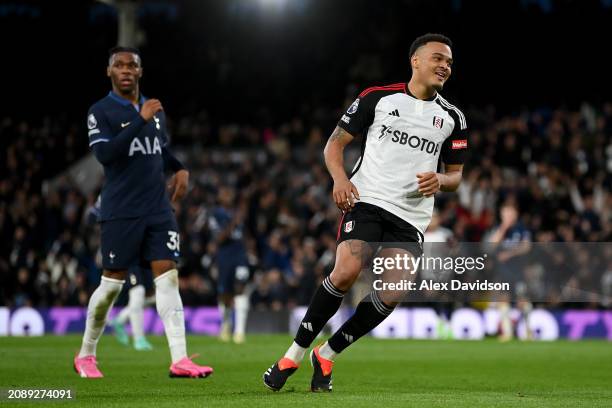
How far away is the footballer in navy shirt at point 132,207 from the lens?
8266 mm

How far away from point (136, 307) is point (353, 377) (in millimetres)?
5736

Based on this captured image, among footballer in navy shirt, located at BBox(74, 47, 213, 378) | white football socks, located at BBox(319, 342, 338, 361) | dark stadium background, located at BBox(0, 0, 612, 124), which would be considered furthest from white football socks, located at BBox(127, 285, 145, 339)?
dark stadium background, located at BBox(0, 0, 612, 124)

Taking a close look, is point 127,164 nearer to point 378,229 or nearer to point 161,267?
point 161,267

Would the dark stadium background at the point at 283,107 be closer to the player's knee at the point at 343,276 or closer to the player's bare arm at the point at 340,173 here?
the player's bare arm at the point at 340,173

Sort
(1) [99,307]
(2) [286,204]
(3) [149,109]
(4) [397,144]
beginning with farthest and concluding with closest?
(2) [286,204], (1) [99,307], (3) [149,109], (4) [397,144]

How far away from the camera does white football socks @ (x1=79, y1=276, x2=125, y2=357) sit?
333 inches

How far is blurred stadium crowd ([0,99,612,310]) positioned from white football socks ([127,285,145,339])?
20.8 ft

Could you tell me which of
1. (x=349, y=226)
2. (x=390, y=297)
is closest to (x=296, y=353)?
(x=390, y=297)

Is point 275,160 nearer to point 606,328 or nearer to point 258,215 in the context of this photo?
point 258,215

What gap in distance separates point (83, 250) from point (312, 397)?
1545cm

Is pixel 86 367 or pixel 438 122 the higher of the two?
pixel 438 122

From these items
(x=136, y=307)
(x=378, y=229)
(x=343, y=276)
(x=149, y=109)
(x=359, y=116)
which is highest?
(x=149, y=109)

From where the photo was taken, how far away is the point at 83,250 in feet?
70.6

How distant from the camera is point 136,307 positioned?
560 inches
